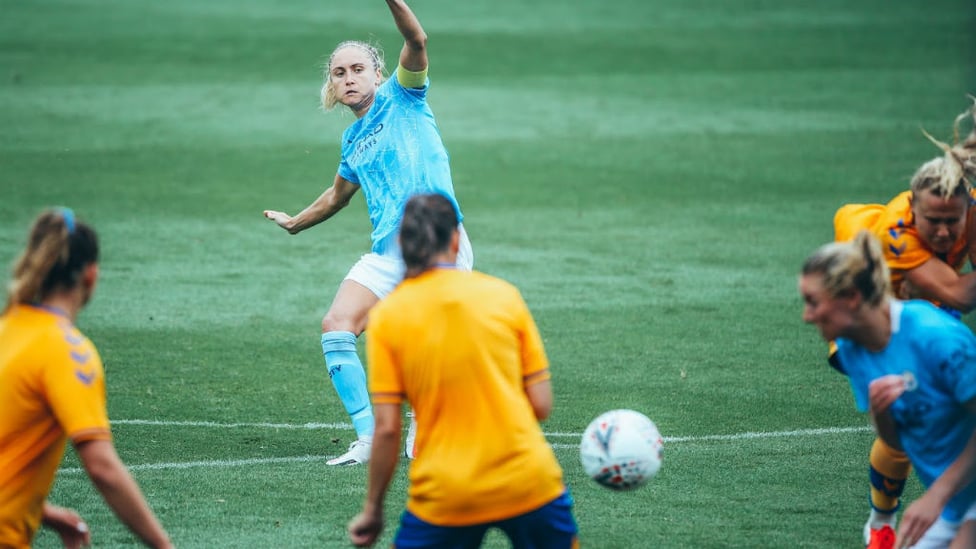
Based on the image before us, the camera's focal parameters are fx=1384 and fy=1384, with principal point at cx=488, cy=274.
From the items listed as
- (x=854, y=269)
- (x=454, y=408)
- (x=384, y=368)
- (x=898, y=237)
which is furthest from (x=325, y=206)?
(x=854, y=269)

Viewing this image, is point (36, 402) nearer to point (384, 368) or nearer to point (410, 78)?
point (384, 368)

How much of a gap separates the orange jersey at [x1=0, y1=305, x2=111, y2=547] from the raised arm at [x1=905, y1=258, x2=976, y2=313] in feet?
11.9

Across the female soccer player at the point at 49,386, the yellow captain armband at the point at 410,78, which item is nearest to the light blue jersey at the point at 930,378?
the female soccer player at the point at 49,386

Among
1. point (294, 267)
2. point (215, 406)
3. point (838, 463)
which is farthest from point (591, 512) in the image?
point (294, 267)

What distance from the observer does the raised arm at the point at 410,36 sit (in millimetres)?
7453

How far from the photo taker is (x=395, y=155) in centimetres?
799

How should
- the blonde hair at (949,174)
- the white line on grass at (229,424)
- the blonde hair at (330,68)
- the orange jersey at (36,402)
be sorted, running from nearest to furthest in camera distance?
the orange jersey at (36,402) < the blonde hair at (949,174) < the blonde hair at (330,68) < the white line on grass at (229,424)

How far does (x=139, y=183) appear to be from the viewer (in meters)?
17.9

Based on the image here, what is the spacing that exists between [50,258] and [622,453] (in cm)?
221

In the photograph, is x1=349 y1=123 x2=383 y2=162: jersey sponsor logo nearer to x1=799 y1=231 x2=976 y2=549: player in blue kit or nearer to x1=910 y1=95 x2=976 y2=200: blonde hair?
x1=910 y1=95 x2=976 y2=200: blonde hair

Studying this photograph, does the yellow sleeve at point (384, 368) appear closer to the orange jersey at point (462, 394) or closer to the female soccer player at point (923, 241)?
the orange jersey at point (462, 394)

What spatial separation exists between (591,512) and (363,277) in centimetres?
197

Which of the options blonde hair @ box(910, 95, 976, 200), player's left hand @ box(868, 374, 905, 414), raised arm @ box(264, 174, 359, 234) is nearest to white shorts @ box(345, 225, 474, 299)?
raised arm @ box(264, 174, 359, 234)

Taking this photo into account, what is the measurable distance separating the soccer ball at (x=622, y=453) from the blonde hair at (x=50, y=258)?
202cm
